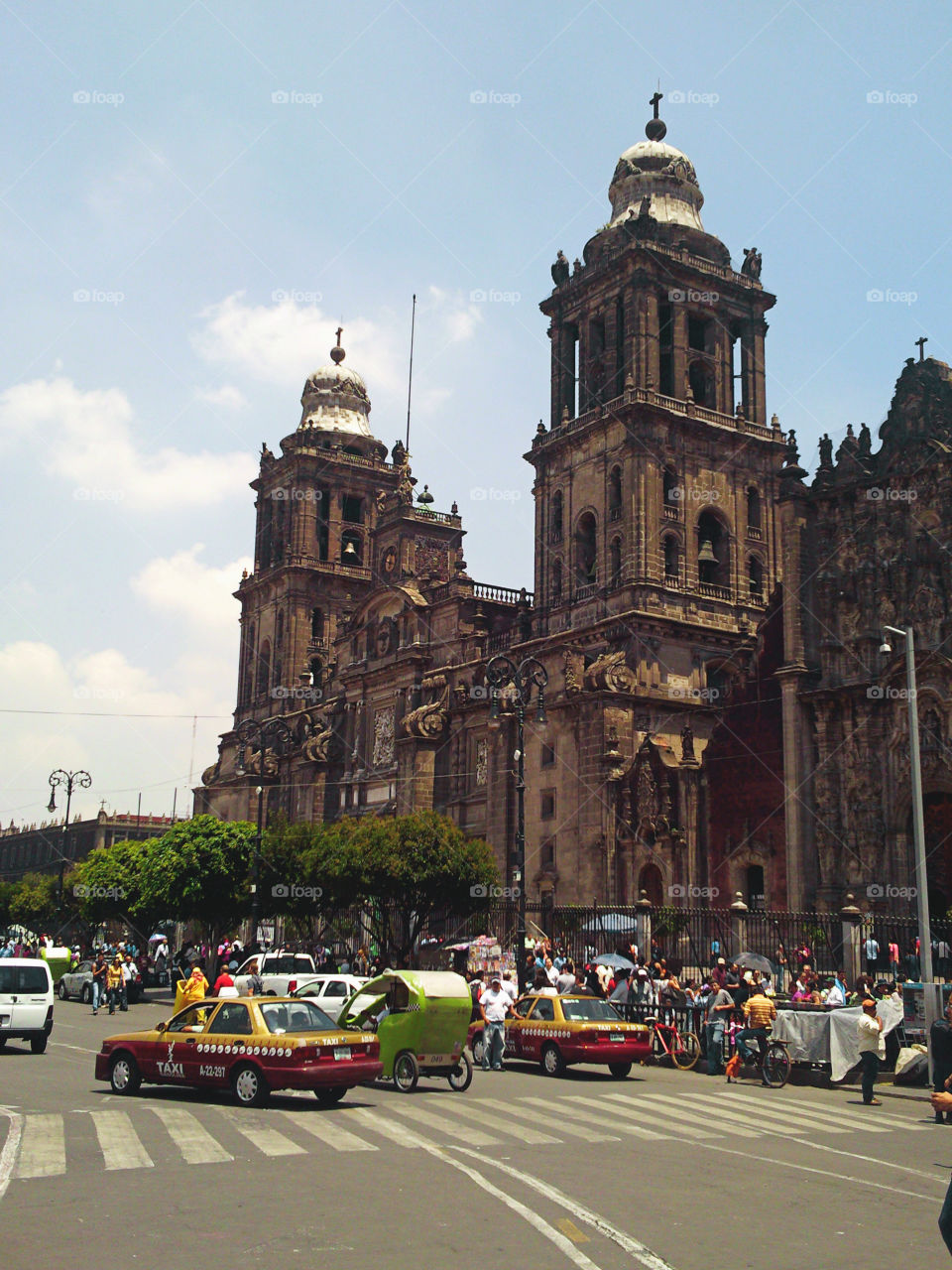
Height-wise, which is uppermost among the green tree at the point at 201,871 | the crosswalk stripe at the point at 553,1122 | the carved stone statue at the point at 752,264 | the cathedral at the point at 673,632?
the carved stone statue at the point at 752,264

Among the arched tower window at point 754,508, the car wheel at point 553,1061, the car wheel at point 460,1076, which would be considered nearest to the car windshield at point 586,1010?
the car wheel at point 553,1061

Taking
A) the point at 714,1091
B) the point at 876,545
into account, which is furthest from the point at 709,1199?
the point at 876,545

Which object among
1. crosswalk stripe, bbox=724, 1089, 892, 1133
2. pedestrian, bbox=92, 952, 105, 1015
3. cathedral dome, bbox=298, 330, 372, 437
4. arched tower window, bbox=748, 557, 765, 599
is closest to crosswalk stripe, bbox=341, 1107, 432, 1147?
crosswalk stripe, bbox=724, 1089, 892, 1133

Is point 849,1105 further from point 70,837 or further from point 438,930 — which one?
point 70,837

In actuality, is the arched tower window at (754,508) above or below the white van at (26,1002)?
above

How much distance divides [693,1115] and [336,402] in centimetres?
7095

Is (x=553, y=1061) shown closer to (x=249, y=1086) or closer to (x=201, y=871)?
(x=249, y=1086)

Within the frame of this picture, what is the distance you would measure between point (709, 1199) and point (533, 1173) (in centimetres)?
168

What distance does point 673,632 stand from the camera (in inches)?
1912

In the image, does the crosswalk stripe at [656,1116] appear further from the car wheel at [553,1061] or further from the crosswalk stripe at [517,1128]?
the car wheel at [553,1061]

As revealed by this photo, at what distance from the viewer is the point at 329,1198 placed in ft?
32.6

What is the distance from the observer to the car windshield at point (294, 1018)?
15602mm

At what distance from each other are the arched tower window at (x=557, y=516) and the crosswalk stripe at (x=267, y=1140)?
1616 inches

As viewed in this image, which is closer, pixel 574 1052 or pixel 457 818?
pixel 574 1052
